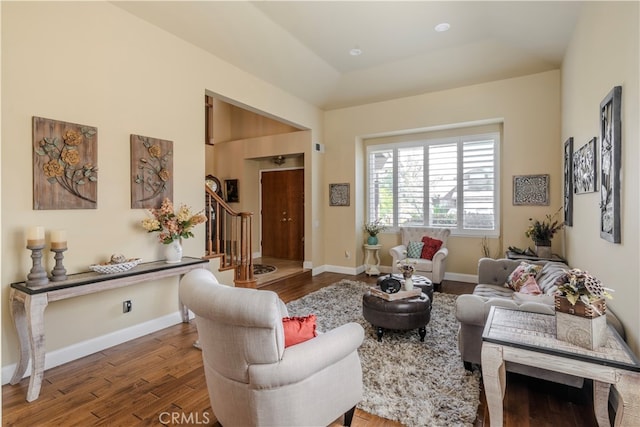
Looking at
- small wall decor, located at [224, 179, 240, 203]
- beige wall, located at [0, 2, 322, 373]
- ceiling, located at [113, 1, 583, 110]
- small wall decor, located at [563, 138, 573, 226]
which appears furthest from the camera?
small wall decor, located at [224, 179, 240, 203]

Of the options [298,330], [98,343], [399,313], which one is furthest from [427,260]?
[98,343]

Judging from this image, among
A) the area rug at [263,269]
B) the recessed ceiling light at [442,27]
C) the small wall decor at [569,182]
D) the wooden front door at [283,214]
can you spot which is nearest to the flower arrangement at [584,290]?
the small wall decor at [569,182]

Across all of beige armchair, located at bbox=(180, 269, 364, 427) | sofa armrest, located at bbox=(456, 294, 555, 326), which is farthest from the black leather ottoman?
beige armchair, located at bbox=(180, 269, 364, 427)

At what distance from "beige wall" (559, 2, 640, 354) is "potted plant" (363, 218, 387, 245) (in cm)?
313

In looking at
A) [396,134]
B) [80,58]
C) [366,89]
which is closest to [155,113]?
[80,58]

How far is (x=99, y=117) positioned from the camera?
3080mm

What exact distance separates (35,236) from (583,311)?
375 centimetres

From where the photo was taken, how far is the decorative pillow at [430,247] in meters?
5.33

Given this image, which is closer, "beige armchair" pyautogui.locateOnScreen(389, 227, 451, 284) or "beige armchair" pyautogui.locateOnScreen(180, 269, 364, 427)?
"beige armchair" pyautogui.locateOnScreen(180, 269, 364, 427)

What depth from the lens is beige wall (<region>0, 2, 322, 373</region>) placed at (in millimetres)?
2557

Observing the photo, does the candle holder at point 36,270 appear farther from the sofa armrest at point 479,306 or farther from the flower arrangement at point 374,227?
the flower arrangement at point 374,227

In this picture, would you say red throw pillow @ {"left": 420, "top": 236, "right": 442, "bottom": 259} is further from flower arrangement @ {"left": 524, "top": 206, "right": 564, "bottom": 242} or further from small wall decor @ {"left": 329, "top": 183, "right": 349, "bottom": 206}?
small wall decor @ {"left": 329, "top": 183, "right": 349, "bottom": 206}

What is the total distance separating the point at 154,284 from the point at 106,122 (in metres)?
1.79

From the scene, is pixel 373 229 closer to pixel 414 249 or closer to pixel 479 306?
pixel 414 249
